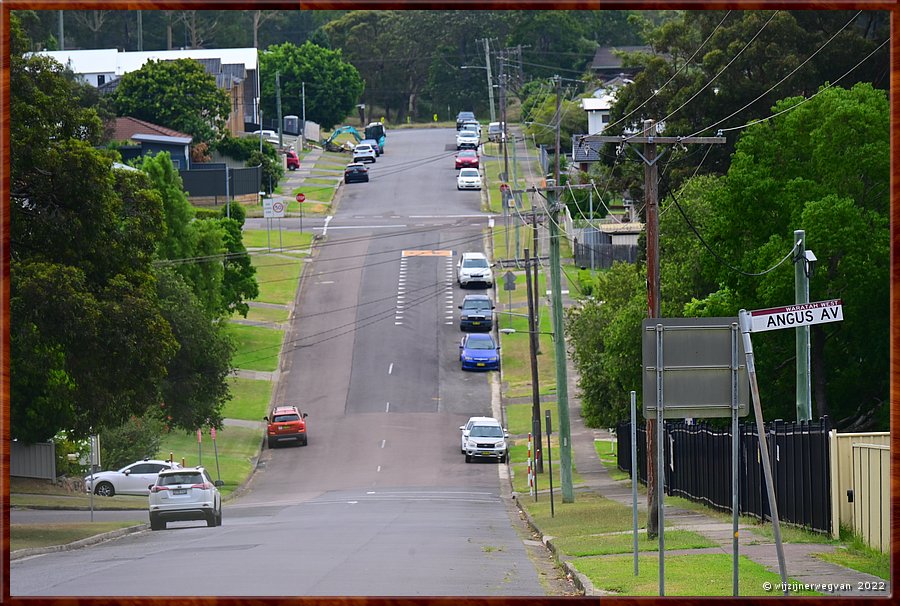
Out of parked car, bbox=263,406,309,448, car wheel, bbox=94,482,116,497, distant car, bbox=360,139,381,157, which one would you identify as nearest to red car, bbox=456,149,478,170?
distant car, bbox=360,139,381,157

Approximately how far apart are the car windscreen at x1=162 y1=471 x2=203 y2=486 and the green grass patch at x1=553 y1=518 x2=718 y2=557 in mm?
8139

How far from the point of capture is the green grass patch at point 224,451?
45812 mm

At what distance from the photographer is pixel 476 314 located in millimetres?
63125

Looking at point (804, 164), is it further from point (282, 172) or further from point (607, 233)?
point (282, 172)

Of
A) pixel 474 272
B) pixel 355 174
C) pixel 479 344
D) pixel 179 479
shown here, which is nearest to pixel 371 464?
pixel 479 344

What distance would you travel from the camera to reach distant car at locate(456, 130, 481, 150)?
106000 mm

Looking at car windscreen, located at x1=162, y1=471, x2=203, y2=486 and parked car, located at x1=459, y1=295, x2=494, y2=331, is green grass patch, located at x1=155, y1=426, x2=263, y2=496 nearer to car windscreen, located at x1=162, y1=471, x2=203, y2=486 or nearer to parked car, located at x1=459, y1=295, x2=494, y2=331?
parked car, located at x1=459, y1=295, x2=494, y2=331

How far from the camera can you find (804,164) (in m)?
33.8

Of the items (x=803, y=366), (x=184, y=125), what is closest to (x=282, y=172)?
(x=184, y=125)

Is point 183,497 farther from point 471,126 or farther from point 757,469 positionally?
point 471,126

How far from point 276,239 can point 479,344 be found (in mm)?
23407

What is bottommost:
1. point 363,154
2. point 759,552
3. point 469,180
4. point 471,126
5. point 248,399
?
point 248,399

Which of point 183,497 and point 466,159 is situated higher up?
point 466,159

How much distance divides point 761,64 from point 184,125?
45.0 m
